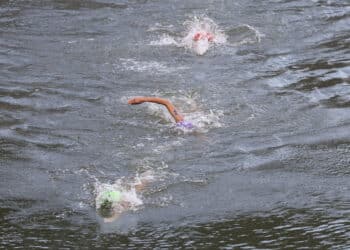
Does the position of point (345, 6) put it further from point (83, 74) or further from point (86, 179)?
point (86, 179)

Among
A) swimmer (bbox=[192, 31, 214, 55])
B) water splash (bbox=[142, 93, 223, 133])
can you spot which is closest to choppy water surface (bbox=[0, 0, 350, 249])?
water splash (bbox=[142, 93, 223, 133])

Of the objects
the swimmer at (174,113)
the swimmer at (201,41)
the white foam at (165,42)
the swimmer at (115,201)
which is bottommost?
the swimmer at (115,201)

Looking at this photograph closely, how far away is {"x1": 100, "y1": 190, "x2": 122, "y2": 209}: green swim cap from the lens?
589 centimetres

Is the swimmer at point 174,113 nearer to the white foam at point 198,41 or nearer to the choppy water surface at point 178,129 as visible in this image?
the choppy water surface at point 178,129

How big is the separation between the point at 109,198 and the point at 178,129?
5.17 ft

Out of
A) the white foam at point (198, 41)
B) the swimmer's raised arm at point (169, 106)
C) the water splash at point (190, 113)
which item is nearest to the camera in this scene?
the swimmer's raised arm at point (169, 106)

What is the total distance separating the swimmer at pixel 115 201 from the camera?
228 inches

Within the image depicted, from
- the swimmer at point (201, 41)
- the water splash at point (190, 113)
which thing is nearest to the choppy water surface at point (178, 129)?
the water splash at point (190, 113)

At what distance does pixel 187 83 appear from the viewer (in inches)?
332

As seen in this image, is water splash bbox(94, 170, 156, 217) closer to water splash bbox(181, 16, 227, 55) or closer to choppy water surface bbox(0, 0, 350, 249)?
choppy water surface bbox(0, 0, 350, 249)

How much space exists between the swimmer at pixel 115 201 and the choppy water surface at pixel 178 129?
7 cm

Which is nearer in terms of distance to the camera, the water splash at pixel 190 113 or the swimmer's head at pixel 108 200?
the swimmer's head at pixel 108 200

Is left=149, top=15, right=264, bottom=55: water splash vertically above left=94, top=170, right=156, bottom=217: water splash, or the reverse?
left=149, top=15, right=264, bottom=55: water splash

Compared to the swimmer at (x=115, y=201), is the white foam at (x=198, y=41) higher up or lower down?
higher up
